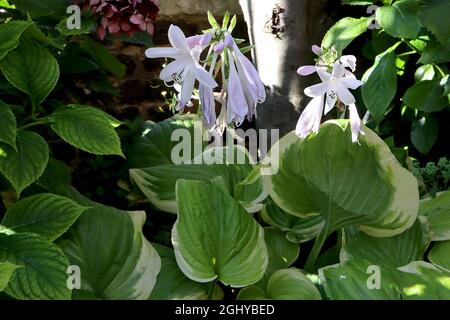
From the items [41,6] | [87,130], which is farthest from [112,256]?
[41,6]

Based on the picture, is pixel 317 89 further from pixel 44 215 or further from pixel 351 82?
pixel 44 215

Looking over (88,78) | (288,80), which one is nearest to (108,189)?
(88,78)

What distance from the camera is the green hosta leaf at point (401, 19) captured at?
5.00ft

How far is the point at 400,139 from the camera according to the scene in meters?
1.88

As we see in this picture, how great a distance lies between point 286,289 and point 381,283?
7.2 inches

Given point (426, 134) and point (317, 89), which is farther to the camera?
point (426, 134)

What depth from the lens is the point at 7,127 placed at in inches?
45.5

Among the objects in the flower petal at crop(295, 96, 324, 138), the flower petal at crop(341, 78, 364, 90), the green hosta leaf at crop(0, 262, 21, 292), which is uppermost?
the flower petal at crop(341, 78, 364, 90)

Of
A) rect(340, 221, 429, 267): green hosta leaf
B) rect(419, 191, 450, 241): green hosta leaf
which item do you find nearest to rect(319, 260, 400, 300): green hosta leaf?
rect(340, 221, 429, 267): green hosta leaf

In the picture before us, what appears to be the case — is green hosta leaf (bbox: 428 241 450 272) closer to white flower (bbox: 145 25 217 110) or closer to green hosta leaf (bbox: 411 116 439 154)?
green hosta leaf (bbox: 411 116 439 154)

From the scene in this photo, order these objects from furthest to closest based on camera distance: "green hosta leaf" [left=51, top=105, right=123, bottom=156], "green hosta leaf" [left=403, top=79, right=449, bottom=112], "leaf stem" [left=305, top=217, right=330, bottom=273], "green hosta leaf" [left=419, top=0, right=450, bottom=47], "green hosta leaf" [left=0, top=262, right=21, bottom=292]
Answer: "green hosta leaf" [left=403, top=79, right=449, bottom=112], "green hosta leaf" [left=419, top=0, right=450, bottom=47], "leaf stem" [left=305, top=217, right=330, bottom=273], "green hosta leaf" [left=51, top=105, right=123, bottom=156], "green hosta leaf" [left=0, top=262, right=21, bottom=292]

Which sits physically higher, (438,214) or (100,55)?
(100,55)

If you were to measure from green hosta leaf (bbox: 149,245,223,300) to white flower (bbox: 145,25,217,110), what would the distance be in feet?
1.15

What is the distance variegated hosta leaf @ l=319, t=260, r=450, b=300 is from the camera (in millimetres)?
1254
